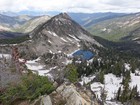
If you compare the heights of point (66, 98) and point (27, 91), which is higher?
point (27, 91)

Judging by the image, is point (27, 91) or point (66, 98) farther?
point (27, 91)

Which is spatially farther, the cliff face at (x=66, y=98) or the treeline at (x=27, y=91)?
the treeline at (x=27, y=91)

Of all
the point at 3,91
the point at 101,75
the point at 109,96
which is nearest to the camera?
the point at 3,91

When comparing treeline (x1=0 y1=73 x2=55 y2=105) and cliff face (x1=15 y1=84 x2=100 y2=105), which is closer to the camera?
cliff face (x1=15 y1=84 x2=100 y2=105)

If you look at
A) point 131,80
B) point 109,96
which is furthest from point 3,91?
point 131,80

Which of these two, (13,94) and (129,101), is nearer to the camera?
(13,94)

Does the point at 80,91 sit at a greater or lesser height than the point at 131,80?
greater

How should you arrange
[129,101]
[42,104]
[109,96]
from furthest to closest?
[109,96] → [129,101] → [42,104]

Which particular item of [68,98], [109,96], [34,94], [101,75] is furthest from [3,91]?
[101,75]

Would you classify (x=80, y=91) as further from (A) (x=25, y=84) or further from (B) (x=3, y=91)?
(B) (x=3, y=91)

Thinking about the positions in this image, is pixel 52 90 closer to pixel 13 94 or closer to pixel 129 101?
pixel 13 94
